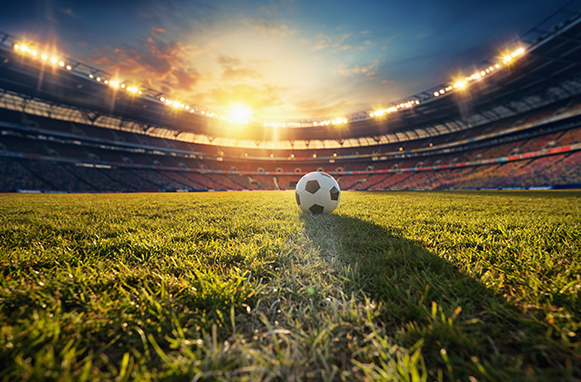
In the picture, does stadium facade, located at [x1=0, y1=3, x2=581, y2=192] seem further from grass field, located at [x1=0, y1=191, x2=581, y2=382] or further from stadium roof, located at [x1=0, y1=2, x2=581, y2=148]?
grass field, located at [x1=0, y1=191, x2=581, y2=382]

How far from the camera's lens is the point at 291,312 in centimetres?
120

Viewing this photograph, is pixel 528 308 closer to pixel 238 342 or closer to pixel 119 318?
pixel 238 342

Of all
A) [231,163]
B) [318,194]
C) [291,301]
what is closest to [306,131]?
[231,163]

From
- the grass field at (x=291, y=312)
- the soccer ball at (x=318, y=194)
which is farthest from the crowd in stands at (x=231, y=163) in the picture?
the grass field at (x=291, y=312)

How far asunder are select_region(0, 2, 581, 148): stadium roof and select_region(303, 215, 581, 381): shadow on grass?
25.9 metres

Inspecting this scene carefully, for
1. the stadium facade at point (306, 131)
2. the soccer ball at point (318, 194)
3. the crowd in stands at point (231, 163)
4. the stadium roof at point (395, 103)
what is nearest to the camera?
the soccer ball at point (318, 194)

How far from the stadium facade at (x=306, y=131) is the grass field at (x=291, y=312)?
25.9m

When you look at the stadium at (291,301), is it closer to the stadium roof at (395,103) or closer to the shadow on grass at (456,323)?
the shadow on grass at (456,323)

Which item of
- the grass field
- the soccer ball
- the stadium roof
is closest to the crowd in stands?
the stadium roof

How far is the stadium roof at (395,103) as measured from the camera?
18.5 meters

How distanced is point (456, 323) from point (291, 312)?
77 centimetres

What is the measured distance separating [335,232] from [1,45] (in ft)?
99.0

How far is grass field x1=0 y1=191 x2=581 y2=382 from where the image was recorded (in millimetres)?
797

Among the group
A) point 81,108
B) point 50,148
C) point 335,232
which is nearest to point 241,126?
point 81,108
